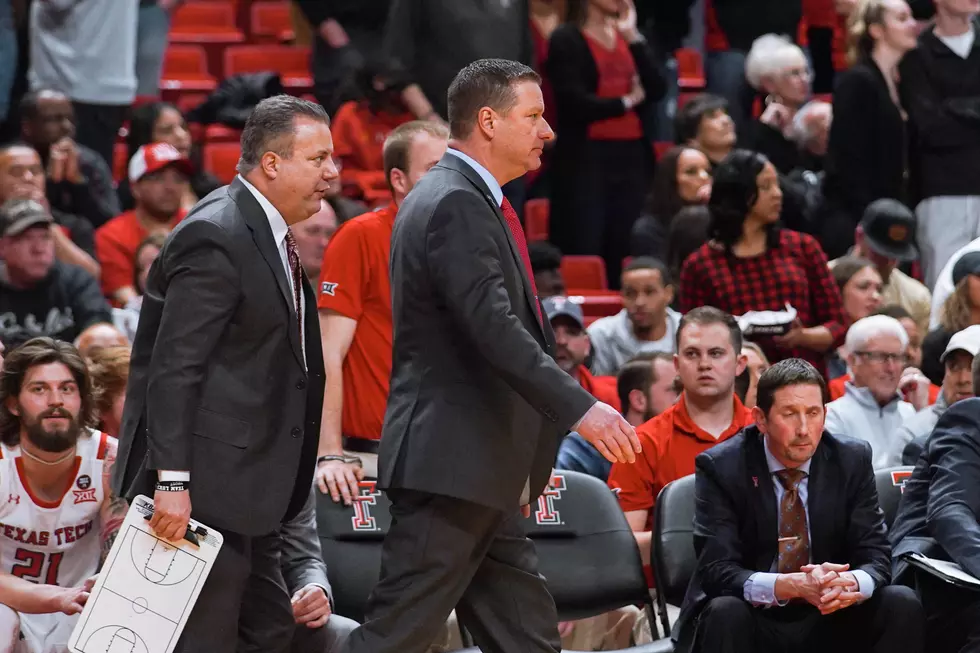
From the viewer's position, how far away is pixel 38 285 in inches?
290

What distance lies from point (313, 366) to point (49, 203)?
16.1ft

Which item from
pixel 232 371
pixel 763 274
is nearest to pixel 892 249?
pixel 763 274

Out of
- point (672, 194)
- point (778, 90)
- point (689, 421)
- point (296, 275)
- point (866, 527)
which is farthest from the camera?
point (778, 90)

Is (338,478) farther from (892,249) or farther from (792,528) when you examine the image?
(892,249)

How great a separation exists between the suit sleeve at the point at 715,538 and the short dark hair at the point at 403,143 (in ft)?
4.32

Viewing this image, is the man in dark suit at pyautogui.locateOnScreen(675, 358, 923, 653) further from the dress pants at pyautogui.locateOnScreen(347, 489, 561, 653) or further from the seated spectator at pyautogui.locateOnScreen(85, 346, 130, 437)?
the seated spectator at pyautogui.locateOnScreen(85, 346, 130, 437)

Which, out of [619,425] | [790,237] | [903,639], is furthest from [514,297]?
[790,237]

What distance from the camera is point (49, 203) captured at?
8656 millimetres

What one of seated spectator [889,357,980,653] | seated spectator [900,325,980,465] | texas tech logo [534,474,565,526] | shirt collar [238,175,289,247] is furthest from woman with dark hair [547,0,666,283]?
shirt collar [238,175,289,247]

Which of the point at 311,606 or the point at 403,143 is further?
the point at 403,143

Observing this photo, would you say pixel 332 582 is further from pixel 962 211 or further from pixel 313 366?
pixel 962 211

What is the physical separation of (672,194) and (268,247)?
5.05 metres

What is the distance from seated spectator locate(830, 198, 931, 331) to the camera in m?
8.51

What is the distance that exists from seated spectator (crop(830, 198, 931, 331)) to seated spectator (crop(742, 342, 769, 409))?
1.94 metres
